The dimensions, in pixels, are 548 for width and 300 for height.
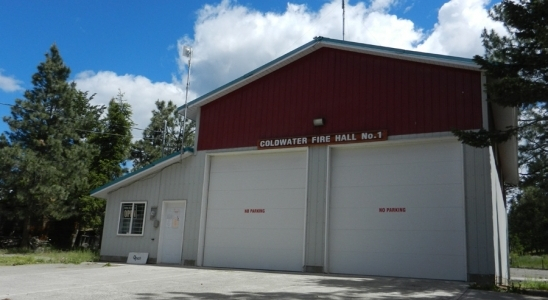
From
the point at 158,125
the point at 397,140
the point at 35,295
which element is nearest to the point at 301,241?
the point at 397,140

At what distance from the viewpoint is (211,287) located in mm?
9961

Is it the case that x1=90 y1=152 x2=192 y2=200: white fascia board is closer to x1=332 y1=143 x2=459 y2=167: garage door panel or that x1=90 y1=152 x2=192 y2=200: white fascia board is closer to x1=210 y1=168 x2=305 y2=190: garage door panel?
x1=210 y1=168 x2=305 y2=190: garage door panel

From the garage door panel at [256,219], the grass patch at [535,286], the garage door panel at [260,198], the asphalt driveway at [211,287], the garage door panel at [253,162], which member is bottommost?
the asphalt driveway at [211,287]

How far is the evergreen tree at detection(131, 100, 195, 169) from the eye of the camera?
39906mm

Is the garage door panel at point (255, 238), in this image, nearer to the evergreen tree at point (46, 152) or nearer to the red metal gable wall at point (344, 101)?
the red metal gable wall at point (344, 101)

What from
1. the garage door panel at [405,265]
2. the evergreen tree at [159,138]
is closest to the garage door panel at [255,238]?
the garage door panel at [405,265]

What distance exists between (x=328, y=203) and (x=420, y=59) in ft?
16.0

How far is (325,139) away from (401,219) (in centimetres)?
324

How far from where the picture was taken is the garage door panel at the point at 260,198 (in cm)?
1524

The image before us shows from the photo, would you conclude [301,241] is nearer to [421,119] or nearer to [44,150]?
[421,119]

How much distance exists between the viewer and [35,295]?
27.9 ft

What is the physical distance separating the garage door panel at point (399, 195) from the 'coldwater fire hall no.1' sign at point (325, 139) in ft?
4.56

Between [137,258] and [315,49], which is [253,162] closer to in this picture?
[315,49]

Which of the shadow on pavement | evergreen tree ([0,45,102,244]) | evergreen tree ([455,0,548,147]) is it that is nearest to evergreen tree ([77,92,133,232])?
evergreen tree ([0,45,102,244])
